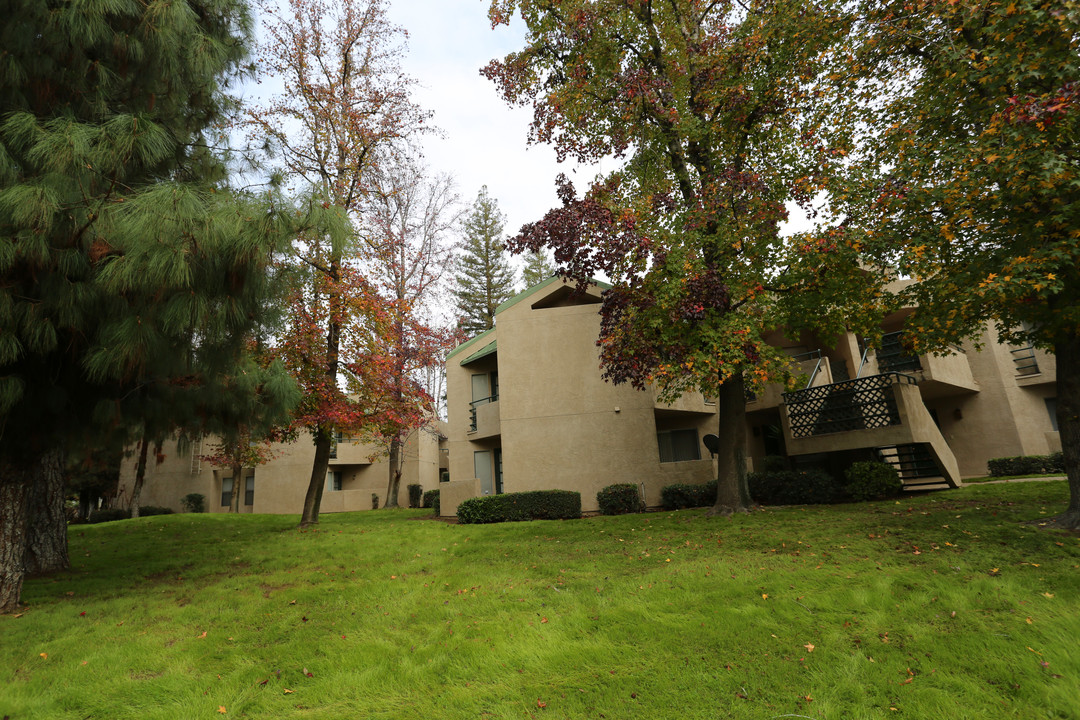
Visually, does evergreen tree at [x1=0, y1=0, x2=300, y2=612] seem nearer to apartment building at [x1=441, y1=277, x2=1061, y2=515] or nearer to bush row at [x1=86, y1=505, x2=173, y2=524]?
apartment building at [x1=441, y1=277, x2=1061, y2=515]

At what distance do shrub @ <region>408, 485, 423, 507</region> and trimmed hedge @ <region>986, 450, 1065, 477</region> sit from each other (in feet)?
88.1

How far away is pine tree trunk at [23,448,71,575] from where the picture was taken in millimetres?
10125

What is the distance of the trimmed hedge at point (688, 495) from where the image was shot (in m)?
15.9

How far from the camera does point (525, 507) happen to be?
53.4ft

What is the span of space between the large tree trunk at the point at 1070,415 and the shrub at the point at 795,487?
17.5 ft

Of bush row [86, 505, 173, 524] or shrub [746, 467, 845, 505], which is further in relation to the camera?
bush row [86, 505, 173, 524]

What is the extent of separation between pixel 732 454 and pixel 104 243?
11888mm

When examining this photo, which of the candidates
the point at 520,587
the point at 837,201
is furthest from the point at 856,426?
the point at 520,587

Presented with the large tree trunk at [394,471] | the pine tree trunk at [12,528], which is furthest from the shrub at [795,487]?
the large tree trunk at [394,471]

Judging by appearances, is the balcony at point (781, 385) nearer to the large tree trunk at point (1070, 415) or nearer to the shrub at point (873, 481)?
the shrub at point (873, 481)

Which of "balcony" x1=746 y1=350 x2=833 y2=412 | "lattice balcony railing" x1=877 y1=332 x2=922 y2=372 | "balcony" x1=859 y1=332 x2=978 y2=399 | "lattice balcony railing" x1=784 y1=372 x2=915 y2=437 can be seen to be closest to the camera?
"lattice balcony railing" x1=784 y1=372 x2=915 y2=437

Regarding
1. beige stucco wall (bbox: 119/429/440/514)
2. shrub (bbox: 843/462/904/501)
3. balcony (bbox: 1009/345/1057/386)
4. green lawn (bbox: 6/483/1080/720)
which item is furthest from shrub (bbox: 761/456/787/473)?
beige stucco wall (bbox: 119/429/440/514)

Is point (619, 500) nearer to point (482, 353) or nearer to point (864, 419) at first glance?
point (864, 419)

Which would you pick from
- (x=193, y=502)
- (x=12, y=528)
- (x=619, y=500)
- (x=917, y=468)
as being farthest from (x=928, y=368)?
(x=193, y=502)
